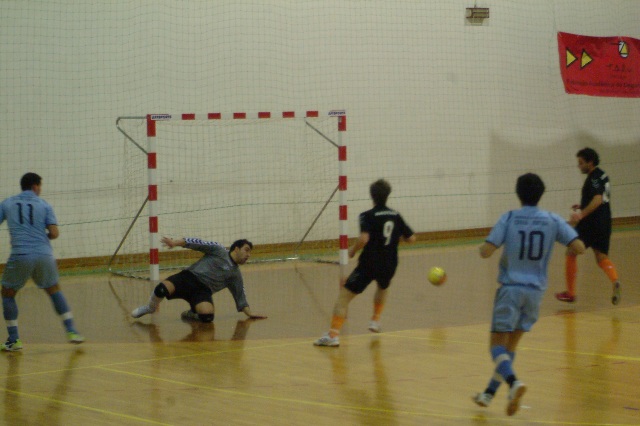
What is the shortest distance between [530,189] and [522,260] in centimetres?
50

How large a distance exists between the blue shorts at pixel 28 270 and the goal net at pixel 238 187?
6138 mm

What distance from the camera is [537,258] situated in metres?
6.37

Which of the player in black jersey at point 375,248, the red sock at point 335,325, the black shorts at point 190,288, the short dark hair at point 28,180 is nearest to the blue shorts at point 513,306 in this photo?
the player in black jersey at point 375,248

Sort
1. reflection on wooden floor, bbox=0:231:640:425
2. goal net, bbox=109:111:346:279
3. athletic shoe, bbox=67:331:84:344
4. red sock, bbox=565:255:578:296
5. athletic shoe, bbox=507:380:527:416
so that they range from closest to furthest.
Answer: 1. athletic shoe, bbox=507:380:527:416
2. reflection on wooden floor, bbox=0:231:640:425
3. athletic shoe, bbox=67:331:84:344
4. red sock, bbox=565:255:578:296
5. goal net, bbox=109:111:346:279

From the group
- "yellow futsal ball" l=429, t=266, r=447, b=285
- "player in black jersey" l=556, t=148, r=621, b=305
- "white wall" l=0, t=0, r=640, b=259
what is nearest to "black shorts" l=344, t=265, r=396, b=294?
"yellow futsal ball" l=429, t=266, r=447, b=285

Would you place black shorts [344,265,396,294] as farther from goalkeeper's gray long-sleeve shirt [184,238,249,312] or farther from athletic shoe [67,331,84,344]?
athletic shoe [67,331,84,344]

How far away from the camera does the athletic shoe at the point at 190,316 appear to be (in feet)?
35.4

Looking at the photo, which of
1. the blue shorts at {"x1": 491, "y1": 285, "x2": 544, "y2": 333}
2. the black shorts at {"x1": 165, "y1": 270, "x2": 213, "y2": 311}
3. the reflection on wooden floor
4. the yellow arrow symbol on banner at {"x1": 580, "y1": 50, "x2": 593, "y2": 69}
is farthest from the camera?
the yellow arrow symbol on banner at {"x1": 580, "y1": 50, "x2": 593, "y2": 69}

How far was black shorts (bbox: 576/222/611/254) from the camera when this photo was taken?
11266 millimetres

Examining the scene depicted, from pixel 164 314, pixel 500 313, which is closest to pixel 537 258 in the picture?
pixel 500 313

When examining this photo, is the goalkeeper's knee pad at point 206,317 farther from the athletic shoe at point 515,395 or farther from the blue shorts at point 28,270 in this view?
the athletic shoe at point 515,395

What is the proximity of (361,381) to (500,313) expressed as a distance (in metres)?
1.69

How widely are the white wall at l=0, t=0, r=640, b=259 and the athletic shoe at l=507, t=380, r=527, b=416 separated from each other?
1100cm

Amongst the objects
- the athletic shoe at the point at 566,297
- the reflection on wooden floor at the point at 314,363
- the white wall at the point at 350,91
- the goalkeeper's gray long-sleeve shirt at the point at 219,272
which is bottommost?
the reflection on wooden floor at the point at 314,363
